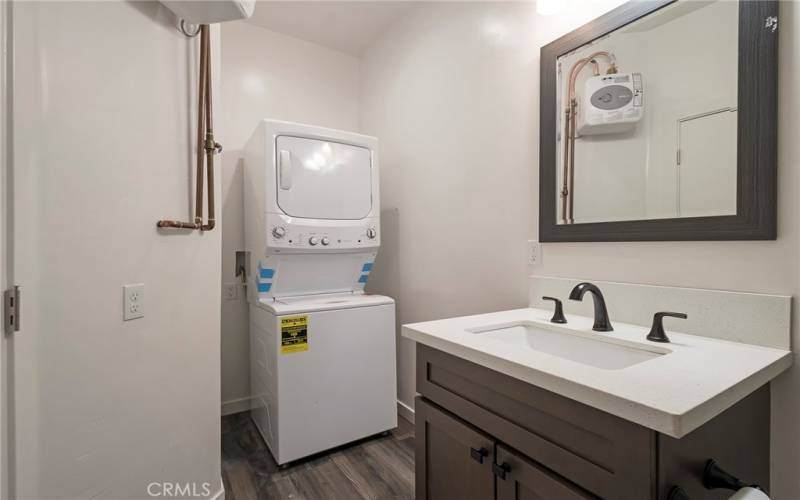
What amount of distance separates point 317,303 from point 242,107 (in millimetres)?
1547

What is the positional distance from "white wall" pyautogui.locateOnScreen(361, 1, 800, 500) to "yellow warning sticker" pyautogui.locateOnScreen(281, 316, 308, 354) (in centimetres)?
76

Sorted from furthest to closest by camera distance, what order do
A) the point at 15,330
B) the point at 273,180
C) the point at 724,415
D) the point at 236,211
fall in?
the point at 236,211 < the point at 273,180 < the point at 15,330 < the point at 724,415

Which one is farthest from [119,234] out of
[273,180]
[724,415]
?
[724,415]

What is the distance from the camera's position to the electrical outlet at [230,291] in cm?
259

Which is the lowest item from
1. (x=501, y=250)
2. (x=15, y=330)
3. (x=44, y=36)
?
(x=15, y=330)

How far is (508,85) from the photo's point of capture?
Answer: 1.79 metres

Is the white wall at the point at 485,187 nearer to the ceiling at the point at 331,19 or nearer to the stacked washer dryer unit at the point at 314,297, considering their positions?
the ceiling at the point at 331,19

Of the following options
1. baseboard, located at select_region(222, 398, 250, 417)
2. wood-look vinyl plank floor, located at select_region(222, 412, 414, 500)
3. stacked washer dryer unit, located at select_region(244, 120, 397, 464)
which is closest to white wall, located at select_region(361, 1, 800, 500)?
stacked washer dryer unit, located at select_region(244, 120, 397, 464)

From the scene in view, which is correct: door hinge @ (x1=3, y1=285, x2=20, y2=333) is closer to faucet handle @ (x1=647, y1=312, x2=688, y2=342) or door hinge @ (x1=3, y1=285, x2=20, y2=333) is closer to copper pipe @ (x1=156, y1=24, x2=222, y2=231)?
copper pipe @ (x1=156, y1=24, x2=222, y2=231)

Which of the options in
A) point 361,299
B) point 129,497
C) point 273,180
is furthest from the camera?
point 361,299

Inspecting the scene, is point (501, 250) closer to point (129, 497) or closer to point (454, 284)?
point (454, 284)

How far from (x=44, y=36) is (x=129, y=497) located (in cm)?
145

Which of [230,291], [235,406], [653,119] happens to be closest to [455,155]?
[653,119]

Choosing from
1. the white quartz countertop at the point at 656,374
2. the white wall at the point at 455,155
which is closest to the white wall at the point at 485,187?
the white wall at the point at 455,155
